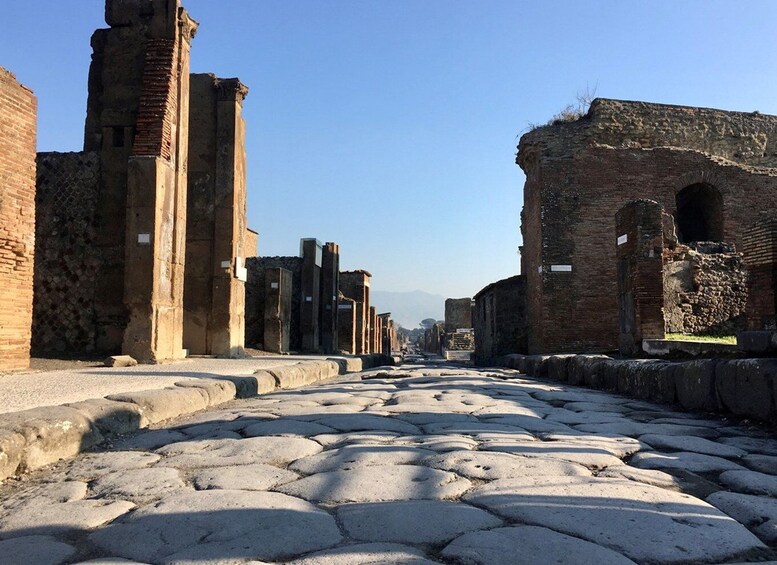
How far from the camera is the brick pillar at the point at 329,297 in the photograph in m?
21.0

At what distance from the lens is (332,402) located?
5.16 meters

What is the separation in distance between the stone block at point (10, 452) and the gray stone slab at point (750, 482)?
2974 mm

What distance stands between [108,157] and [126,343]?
3.03 metres

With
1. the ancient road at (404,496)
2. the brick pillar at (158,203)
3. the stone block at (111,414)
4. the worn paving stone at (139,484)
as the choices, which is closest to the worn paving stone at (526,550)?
the ancient road at (404,496)

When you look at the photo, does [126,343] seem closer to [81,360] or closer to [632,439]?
[81,360]

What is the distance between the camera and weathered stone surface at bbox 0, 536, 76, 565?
159 cm

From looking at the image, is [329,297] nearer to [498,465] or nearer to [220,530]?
[498,465]

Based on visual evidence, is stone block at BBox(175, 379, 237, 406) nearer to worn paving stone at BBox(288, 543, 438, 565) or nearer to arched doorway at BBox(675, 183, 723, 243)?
worn paving stone at BBox(288, 543, 438, 565)

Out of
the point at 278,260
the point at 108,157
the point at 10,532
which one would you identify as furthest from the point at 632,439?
the point at 278,260

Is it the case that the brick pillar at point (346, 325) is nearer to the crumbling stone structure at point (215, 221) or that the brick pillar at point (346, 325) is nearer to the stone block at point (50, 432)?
the crumbling stone structure at point (215, 221)

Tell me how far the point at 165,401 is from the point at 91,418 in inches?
36.4

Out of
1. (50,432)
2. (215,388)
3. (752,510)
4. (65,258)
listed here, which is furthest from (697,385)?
(65,258)

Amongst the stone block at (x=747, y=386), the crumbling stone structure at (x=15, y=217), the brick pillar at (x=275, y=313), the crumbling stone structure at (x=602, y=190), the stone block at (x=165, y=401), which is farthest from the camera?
the brick pillar at (x=275, y=313)

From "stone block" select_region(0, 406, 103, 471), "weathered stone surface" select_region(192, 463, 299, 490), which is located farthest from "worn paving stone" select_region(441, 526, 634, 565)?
"stone block" select_region(0, 406, 103, 471)
